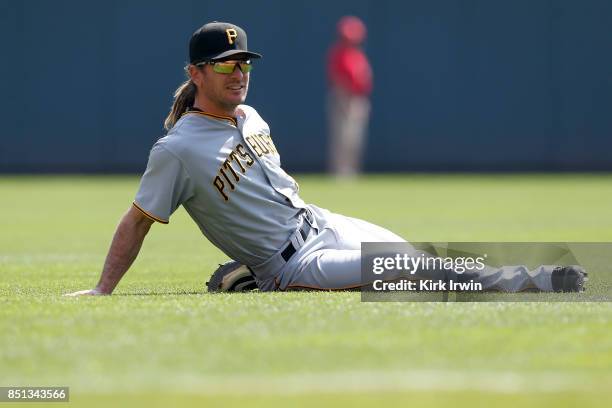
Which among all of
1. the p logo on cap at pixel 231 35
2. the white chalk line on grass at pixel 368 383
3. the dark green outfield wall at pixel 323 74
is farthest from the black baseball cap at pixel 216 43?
the dark green outfield wall at pixel 323 74

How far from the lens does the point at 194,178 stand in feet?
21.7

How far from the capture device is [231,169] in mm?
6711

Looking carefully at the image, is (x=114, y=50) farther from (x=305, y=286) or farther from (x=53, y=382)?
(x=53, y=382)

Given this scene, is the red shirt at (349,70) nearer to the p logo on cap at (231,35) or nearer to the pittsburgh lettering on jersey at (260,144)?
the pittsburgh lettering on jersey at (260,144)

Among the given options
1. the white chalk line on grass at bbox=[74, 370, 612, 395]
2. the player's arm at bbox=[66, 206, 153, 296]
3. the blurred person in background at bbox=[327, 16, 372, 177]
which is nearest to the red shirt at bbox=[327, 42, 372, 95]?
the blurred person in background at bbox=[327, 16, 372, 177]

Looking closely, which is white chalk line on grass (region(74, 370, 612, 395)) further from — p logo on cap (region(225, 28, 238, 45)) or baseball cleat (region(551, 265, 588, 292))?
p logo on cap (region(225, 28, 238, 45))

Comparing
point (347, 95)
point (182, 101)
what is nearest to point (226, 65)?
point (182, 101)

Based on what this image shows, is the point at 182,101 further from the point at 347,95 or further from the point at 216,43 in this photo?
the point at 347,95

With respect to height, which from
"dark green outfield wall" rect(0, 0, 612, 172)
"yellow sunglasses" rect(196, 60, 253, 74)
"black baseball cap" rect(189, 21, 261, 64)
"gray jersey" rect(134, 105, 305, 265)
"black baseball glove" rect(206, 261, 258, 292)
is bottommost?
"dark green outfield wall" rect(0, 0, 612, 172)

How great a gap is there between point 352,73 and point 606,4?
5866mm

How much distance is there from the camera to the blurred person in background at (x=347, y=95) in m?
22.6

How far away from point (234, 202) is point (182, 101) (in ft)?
2.20

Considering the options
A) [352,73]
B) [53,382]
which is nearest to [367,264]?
[53,382]

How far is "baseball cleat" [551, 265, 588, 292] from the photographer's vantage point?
6.37 metres
